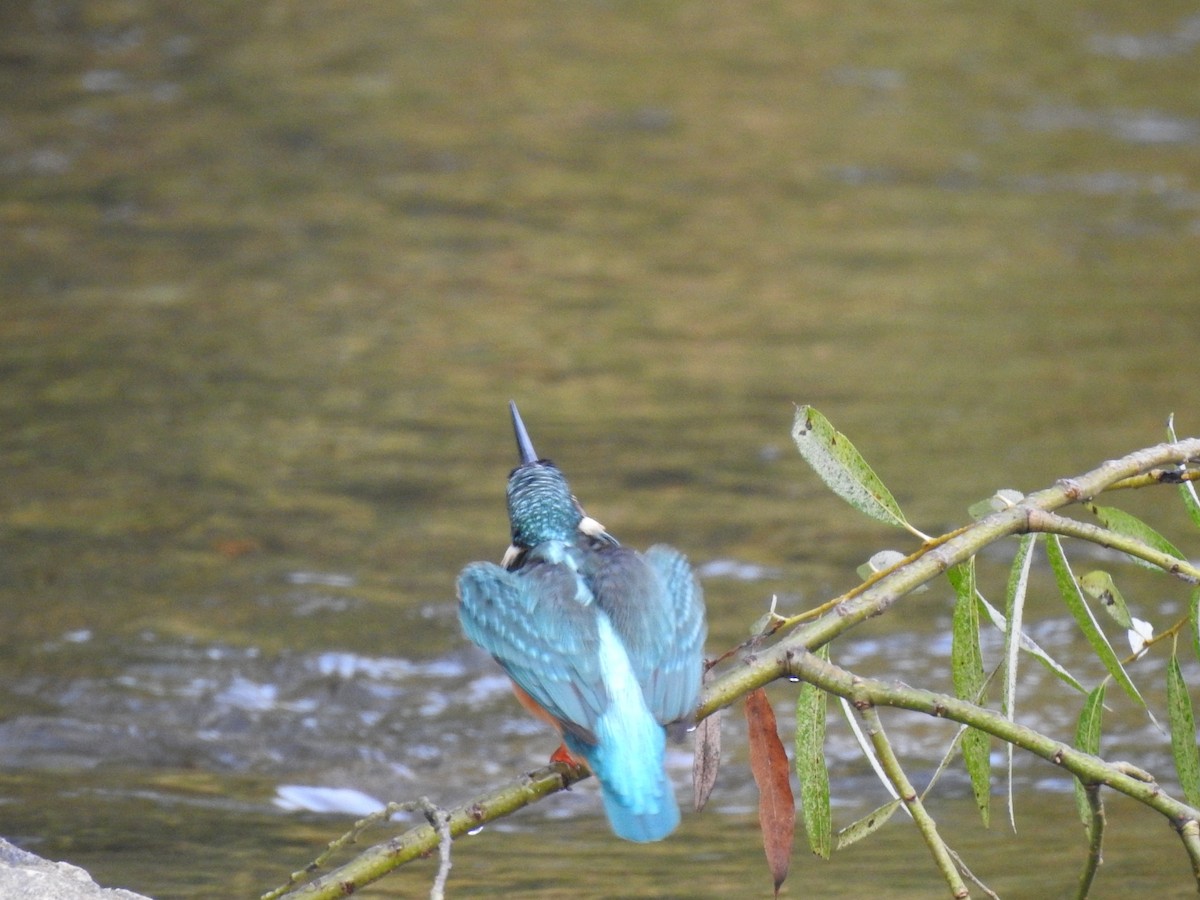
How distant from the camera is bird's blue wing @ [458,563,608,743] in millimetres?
2221

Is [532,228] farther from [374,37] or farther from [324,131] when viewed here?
[374,37]

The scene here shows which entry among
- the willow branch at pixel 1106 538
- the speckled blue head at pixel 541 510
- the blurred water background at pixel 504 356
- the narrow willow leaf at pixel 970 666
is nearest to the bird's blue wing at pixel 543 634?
the speckled blue head at pixel 541 510

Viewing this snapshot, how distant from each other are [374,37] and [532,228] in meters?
3.62

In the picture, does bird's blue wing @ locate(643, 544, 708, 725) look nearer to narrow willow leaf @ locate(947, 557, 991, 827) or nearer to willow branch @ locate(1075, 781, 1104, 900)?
narrow willow leaf @ locate(947, 557, 991, 827)

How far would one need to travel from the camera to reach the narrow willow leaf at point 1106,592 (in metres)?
2.38

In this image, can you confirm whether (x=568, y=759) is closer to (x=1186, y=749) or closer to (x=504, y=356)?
(x=1186, y=749)

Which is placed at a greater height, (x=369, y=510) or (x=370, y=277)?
(x=370, y=277)

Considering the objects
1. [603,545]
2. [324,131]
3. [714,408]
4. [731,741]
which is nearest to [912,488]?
[714,408]

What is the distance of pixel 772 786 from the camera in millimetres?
2260

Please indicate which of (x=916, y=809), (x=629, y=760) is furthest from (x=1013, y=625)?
(x=629, y=760)

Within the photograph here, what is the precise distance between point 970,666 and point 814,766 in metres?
0.25

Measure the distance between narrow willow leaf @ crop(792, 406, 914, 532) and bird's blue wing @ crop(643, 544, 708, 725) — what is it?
0.26 meters

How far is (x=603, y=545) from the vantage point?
255cm

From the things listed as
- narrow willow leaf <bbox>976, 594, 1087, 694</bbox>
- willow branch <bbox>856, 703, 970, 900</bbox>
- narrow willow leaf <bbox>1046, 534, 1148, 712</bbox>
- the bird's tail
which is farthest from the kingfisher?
narrow willow leaf <bbox>1046, 534, 1148, 712</bbox>
